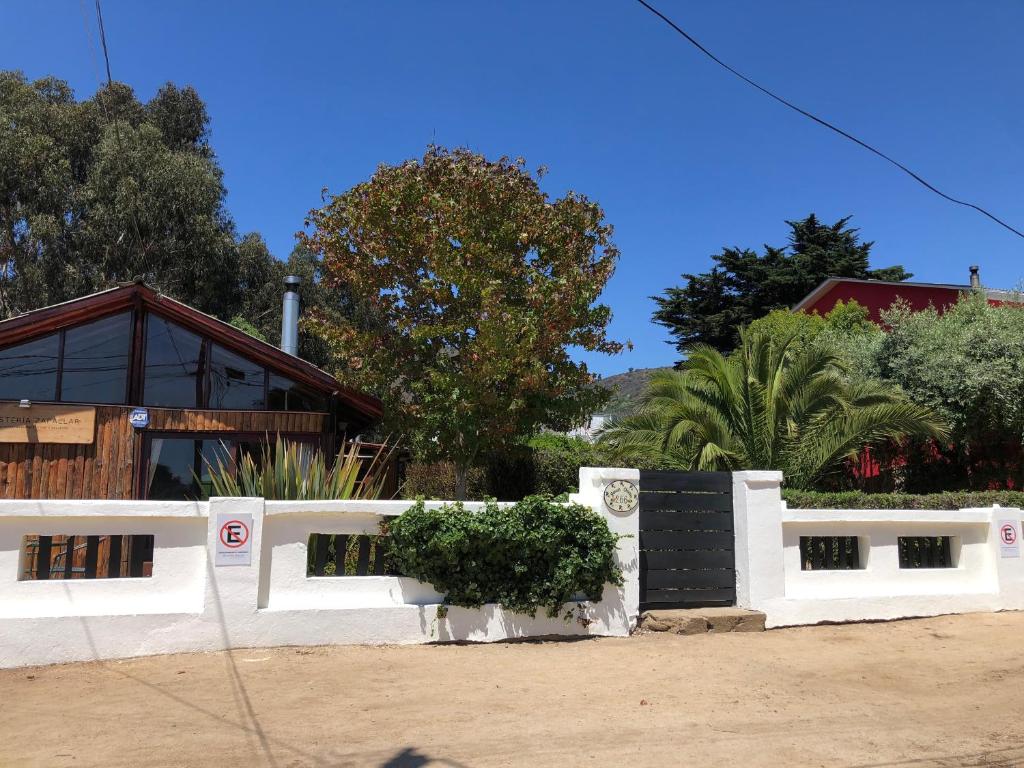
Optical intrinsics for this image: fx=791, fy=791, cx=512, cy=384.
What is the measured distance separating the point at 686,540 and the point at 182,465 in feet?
25.9

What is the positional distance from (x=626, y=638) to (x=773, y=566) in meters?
1.97

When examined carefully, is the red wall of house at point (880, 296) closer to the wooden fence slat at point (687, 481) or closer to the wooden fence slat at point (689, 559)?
the wooden fence slat at point (687, 481)

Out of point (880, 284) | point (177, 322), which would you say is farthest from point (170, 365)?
point (880, 284)

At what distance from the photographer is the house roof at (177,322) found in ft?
37.4

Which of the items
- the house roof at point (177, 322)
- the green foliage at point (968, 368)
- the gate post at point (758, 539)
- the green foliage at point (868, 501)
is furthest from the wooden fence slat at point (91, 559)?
the green foliage at point (968, 368)

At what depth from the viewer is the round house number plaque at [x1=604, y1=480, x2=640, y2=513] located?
27.5ft

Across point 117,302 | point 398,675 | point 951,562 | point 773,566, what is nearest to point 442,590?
point 398,675

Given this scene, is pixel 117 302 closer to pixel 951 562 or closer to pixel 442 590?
pixel 442 590

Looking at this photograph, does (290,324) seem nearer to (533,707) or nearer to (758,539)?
(758,539)

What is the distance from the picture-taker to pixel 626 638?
8.12 meters

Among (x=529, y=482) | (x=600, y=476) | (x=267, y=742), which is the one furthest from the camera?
(x=529, y=482)

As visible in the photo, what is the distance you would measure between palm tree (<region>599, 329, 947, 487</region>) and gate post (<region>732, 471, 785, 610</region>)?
135 inches

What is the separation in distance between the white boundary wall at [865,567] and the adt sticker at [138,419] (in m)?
8.61

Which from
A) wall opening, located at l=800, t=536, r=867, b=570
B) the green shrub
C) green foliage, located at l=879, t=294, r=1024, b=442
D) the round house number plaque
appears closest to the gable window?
the green shrub
